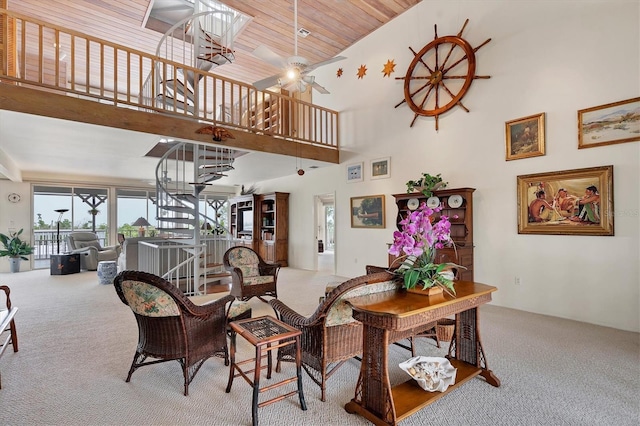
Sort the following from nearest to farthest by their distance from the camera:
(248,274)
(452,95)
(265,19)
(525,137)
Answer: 1. (525,137)
2. (248,274)
3. (452,95)
4. (265,19)

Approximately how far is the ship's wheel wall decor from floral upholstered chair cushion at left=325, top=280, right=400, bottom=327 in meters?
3.92

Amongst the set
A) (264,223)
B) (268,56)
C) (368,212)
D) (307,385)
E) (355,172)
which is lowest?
(307,385)

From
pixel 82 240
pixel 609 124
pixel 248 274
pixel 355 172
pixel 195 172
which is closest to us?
pixel 609 124

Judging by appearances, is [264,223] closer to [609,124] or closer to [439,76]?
[439,76]

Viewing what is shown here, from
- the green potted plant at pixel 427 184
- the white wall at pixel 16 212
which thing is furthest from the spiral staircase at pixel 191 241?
the white wall at pixel 16 212

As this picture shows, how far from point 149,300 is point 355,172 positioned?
200 inches

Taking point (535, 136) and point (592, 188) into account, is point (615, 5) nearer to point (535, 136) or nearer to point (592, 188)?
point (535, 136)

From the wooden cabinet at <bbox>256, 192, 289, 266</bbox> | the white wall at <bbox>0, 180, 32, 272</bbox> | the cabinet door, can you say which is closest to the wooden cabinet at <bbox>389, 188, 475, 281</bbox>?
the wooden cabinet at <bbox>256, 192, 289, 266</bbox>

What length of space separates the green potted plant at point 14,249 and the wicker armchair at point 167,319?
7.75 metres

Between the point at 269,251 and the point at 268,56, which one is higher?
the point at 268,56

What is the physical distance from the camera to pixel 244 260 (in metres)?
4.83

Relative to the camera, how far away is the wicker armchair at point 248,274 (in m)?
4.48

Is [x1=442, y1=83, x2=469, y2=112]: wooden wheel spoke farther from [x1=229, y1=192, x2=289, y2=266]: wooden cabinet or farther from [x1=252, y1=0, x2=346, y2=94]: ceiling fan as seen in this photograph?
[x1=229, y1=192, x2=289, y2=266]: wooden cabinet

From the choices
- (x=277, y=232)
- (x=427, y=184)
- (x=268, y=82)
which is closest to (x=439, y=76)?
(x=427, y=184)
